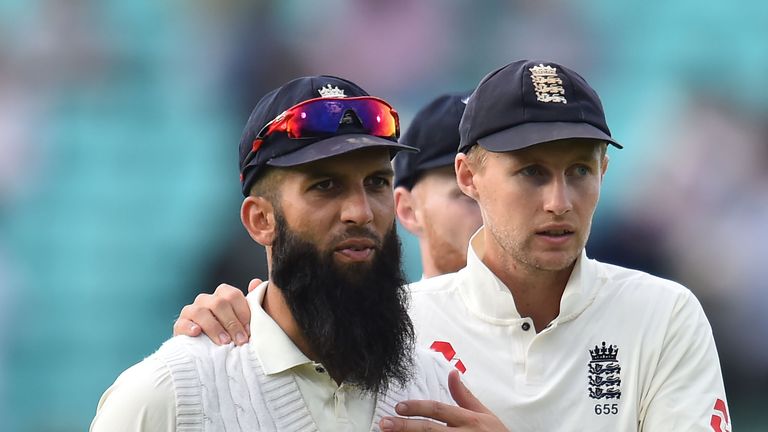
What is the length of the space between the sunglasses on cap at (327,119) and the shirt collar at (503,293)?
1.96ft

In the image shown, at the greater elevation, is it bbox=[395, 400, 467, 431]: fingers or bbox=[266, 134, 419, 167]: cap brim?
bbox=[266, 134, 419, 167]: cap brim

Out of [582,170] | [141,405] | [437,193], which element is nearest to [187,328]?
[141,405]

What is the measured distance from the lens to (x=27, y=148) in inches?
294

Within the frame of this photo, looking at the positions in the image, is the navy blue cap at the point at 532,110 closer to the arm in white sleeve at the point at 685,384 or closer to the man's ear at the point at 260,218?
the arm in white sleeve at the point at 685,384

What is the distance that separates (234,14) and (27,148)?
1.57 metres

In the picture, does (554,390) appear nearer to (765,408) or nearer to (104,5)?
(765,408)

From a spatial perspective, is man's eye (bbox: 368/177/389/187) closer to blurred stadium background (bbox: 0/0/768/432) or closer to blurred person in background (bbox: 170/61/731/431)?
A: blurred person in background (bbox: 170/61/731/431)

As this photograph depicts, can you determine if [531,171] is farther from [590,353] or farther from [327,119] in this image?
[327,119]

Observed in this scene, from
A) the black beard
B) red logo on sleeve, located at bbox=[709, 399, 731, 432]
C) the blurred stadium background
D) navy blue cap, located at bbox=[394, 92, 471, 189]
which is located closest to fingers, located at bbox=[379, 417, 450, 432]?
the black beard

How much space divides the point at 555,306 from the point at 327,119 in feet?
2.81

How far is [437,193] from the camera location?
12.5 feet

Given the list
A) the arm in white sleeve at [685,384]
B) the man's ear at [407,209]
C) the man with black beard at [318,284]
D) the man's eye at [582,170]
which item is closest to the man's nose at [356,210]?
the man with black beard at [318,284]

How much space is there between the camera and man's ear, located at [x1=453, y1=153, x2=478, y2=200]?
312 centimetres

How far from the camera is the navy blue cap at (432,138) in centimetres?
381
